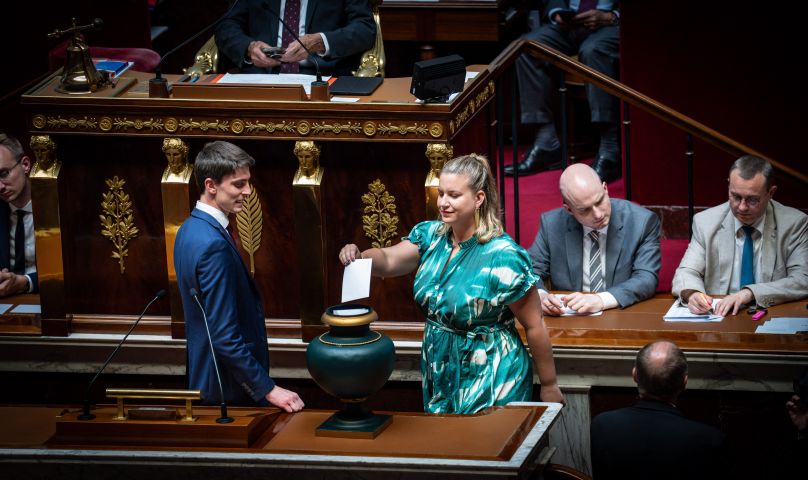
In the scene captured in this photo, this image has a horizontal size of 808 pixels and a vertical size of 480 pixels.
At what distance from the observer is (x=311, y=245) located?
139 inches

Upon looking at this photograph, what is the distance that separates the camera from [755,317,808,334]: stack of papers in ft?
10.8

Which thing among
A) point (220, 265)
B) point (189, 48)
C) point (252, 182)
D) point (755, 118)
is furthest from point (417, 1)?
point (220, 265)

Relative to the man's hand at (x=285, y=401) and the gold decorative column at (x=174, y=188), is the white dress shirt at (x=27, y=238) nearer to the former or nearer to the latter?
the gold decorative column at (x=174, y=188)

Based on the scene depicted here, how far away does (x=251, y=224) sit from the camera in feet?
11.9

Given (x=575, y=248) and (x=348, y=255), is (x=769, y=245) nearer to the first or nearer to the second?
(x=575, y=248)

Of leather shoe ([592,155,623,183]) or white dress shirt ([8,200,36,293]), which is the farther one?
leather shoe ([592,155,623,183])

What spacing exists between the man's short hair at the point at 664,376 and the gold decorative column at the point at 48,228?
7.87 ft

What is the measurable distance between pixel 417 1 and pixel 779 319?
12.0 ft

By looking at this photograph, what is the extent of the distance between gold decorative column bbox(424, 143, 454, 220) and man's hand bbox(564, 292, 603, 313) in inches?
24.4

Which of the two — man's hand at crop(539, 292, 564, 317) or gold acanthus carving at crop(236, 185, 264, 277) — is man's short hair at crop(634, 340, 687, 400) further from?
gold acanthus carving at crop(236, 185, 264, 277)

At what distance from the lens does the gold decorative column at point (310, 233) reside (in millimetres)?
3484

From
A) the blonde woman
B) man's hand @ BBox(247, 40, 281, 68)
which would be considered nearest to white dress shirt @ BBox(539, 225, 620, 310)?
the blonde woman

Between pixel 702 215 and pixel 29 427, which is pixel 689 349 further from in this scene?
pixel 29 427

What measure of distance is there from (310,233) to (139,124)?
0.82m
